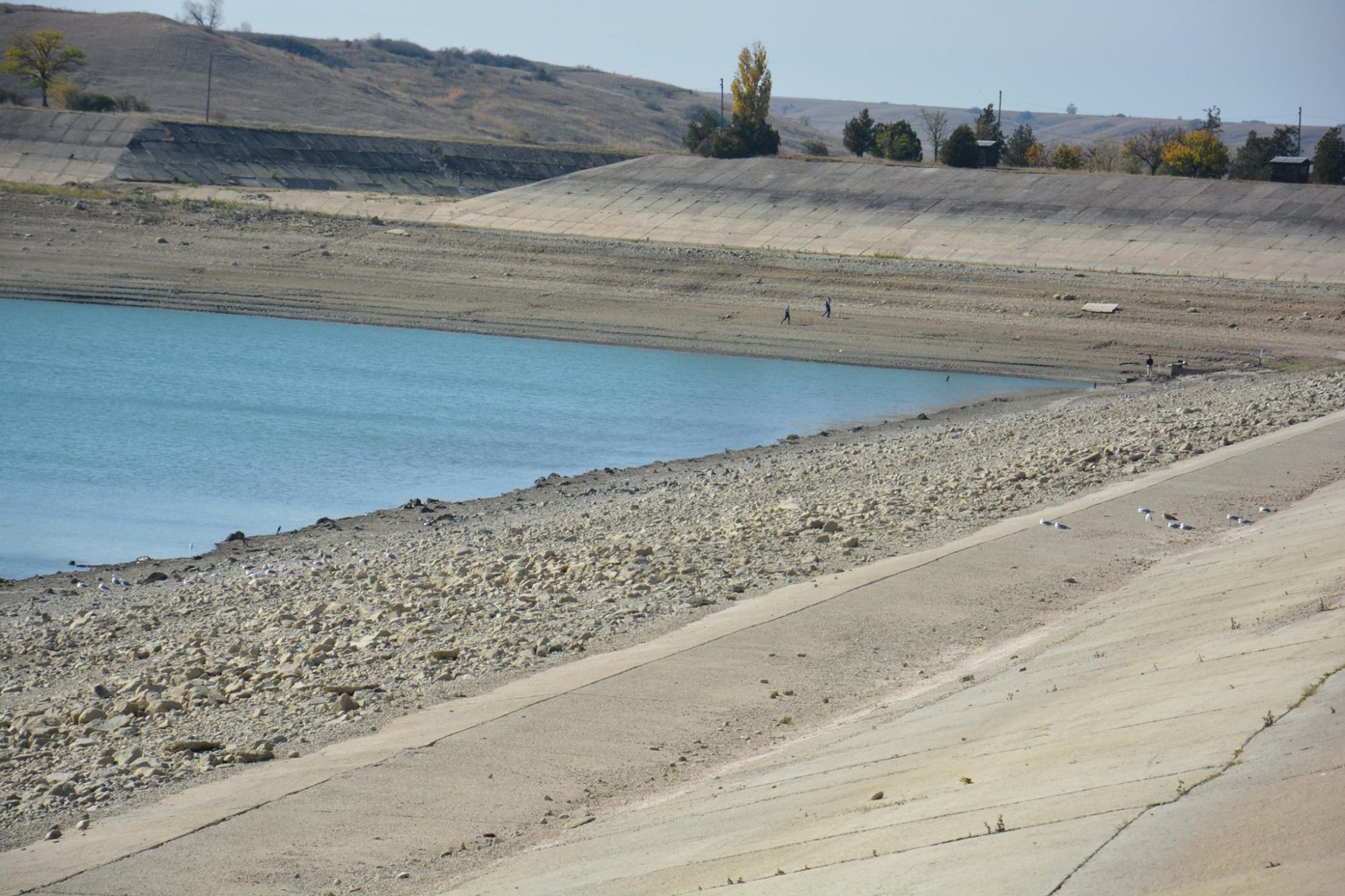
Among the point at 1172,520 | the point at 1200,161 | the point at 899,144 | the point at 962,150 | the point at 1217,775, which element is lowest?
the point at 1172,520

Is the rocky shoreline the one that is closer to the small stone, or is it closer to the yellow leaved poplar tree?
the small stone

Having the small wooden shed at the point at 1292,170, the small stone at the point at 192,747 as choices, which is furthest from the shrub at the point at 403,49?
the small stone at the point at 192,747

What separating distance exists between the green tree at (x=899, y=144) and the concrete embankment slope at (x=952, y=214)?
192 inches

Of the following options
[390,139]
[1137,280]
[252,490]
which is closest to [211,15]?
[390,139]

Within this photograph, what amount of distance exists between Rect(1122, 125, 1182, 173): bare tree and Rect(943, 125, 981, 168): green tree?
775 centimetres

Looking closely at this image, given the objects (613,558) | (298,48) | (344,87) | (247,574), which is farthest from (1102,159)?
(298,48)

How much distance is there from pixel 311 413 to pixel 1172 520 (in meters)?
19.5

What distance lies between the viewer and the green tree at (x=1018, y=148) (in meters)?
64.4

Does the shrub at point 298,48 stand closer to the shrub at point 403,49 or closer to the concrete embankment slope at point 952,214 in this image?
the shrub at point 403,49

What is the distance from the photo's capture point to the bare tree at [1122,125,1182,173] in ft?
207

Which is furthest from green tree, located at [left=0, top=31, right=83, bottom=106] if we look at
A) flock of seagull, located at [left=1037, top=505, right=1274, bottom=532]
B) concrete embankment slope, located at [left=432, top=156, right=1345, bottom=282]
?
flock of seagull, located at [left=1037, top=505, right=1274, bottom=532]

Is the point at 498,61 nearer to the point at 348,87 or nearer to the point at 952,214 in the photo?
the point at 348,87

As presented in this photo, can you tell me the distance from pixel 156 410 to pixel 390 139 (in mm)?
40823

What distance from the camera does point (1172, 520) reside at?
46.5 feet
